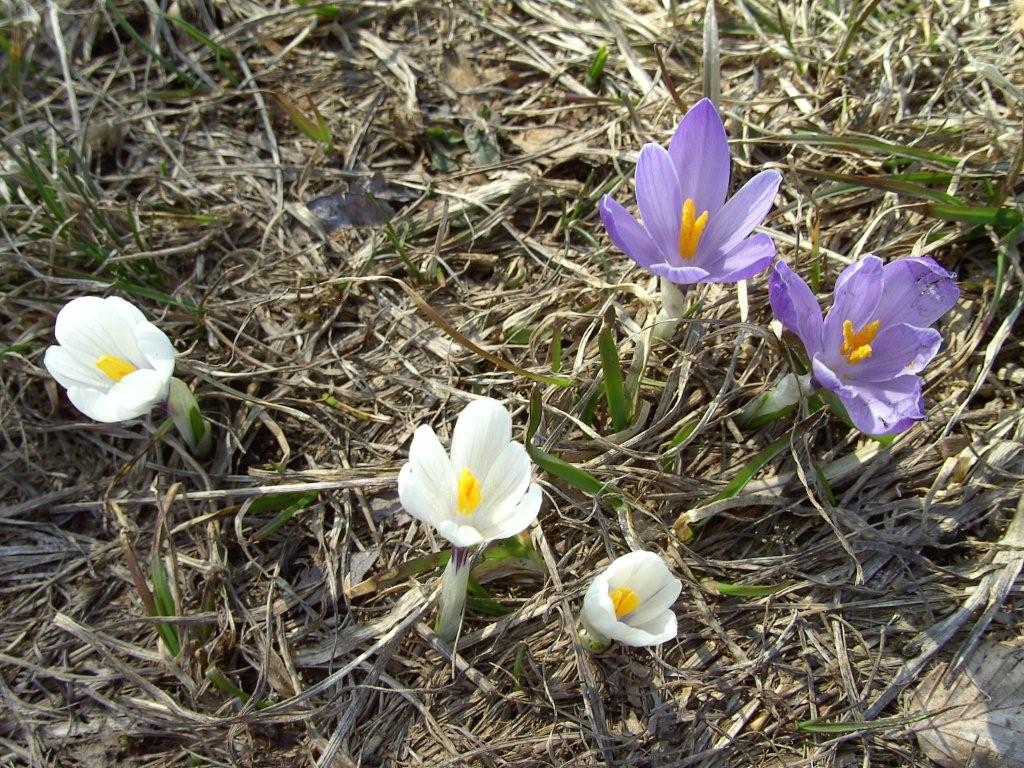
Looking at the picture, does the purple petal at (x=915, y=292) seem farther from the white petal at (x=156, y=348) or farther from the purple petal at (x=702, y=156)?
the white petal at (x=156, y=348)

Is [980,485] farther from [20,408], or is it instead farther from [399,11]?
[20,408]

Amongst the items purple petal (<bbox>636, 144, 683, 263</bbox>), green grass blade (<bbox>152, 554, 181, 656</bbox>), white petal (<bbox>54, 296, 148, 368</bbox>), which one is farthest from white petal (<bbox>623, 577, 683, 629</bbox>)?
white petal (<bbox>54, 296, 148, 368</bbox>)

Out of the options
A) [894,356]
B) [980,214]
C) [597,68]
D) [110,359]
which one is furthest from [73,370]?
[980,214]

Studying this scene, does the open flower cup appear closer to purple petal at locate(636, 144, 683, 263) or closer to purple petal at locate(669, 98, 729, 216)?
purple petal at locate(636, 144, 683, 263)

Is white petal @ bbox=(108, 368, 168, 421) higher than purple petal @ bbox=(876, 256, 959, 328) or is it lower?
lower

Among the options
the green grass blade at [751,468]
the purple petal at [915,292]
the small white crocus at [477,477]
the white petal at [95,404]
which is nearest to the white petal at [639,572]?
the small white crocus at [477,477]

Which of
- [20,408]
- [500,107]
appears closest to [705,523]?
[500,107]

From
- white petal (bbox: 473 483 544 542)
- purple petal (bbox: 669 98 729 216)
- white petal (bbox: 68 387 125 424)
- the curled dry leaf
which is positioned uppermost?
purple petal (bbox: 669 98 729 216)

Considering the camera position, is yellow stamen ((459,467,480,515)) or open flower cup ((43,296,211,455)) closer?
yellow stamen ((459,467,480,515))
